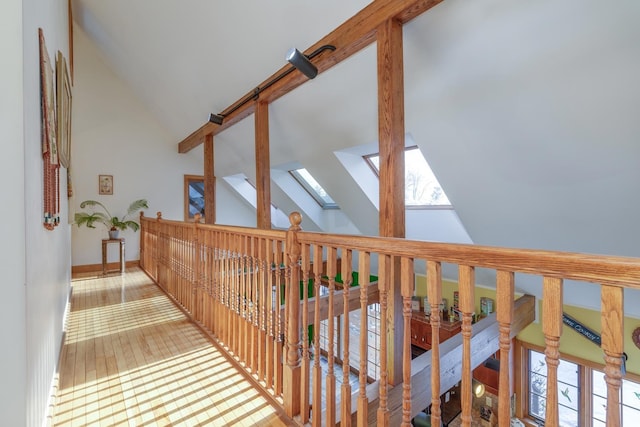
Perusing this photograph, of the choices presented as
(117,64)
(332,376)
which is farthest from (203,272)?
(117,64)

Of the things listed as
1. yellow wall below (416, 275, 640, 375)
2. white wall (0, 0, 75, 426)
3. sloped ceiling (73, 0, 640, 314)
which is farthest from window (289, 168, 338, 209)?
white wall (0, 0, 75, 426)

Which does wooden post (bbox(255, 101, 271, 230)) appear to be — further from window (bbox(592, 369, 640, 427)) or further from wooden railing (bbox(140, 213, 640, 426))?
window (bbox(592, 369, 640, 427))

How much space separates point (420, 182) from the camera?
374 cm

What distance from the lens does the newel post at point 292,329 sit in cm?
157

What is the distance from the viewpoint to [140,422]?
62.4 inches

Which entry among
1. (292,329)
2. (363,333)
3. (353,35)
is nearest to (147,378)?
(292,329)

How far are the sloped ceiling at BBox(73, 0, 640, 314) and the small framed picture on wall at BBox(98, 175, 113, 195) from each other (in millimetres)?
2671

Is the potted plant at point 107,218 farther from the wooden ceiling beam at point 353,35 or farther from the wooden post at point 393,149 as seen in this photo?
the wooden post at point 393,149

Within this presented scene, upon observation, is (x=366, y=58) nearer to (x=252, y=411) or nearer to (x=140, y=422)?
(x=252, y=411)

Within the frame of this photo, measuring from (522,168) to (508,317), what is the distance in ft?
6.62

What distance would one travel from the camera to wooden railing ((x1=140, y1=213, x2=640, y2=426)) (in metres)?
0.72

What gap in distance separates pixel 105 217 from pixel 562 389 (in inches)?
299

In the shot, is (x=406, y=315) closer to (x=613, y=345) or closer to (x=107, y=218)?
(x=613, y=345)

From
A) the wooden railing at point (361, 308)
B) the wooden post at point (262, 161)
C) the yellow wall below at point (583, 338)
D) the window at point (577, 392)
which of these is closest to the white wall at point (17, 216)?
the wooden railing at point (361, 308)
